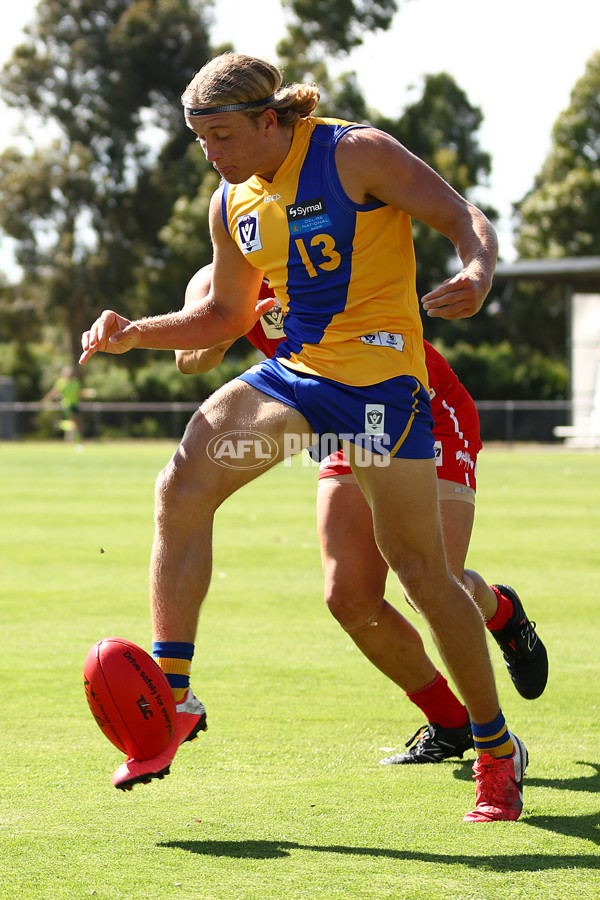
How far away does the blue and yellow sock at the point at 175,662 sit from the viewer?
3.96 m

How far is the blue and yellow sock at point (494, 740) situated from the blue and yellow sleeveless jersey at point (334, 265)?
1213mm

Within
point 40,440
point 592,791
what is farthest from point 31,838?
point 40,440

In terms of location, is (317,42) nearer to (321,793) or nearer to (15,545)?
(15,545)

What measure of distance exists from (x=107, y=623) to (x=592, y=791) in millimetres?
3895

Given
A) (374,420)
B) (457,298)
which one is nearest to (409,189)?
(457,298)

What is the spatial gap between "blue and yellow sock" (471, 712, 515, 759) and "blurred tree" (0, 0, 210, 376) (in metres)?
46.4

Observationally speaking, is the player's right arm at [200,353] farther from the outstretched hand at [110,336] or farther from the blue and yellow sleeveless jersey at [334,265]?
the blue and yellow sleeveless jersey at [334,265]

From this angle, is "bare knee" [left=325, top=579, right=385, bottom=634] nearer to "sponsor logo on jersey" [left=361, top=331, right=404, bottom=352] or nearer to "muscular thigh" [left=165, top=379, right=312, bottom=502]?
"muscular thigh" [left=165, top=379, right=312, bottom=502]

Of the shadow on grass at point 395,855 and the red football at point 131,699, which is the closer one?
the shadow on grass at point 395,855

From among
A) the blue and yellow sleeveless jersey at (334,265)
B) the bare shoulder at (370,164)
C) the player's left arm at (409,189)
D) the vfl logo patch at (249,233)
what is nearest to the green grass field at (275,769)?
the blue and yellow sleeveless jersey at (334,265)

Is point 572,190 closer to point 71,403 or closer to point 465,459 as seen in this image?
point 71,403

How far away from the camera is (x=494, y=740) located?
4.18 m

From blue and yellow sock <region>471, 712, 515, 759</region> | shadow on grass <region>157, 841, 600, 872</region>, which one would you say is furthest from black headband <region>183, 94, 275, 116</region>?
shadow on grass <region>157, 841, 600, 872</region>

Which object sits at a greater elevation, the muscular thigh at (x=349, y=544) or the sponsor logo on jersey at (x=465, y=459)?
the sponsor logo on jersey at (x=465, y=459)
